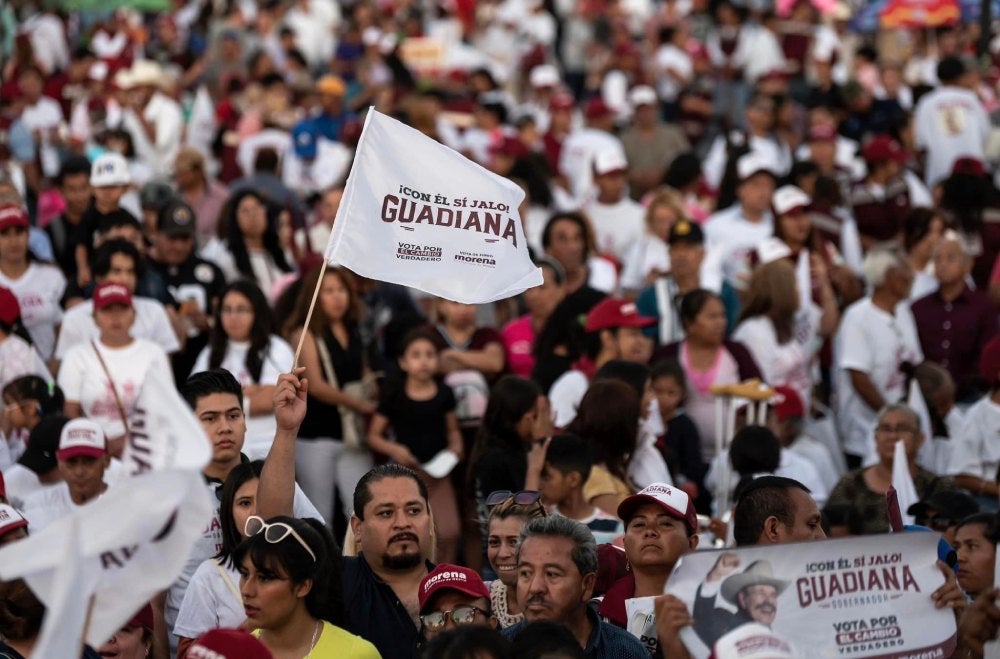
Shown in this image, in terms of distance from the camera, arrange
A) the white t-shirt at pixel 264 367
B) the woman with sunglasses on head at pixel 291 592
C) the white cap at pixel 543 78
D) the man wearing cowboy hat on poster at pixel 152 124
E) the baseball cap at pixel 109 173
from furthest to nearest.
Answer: the white cap at pixel 543 78 → the man wearing cowboy hat on poster at pixel 152 124 → the baseball cap at pixel 109 173 → the white t-shirt at pixel 264 367 → the woman with sunglasses on head at pixel 291 592

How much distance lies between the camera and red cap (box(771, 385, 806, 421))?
10484mm

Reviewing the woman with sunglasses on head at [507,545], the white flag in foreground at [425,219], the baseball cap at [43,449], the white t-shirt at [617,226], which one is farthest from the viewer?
the white t-shirt at [617,226]

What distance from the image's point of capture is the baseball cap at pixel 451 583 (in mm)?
6180

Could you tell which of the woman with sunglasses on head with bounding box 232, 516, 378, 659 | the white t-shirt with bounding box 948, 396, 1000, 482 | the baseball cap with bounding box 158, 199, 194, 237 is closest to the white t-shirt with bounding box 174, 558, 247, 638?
the woman with sunglasses on head with bounding box 232, 516, 378, 659

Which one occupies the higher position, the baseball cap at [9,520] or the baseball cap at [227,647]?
the baseball cap at [9,520]

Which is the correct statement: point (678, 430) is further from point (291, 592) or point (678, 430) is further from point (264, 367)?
point (291, 592)

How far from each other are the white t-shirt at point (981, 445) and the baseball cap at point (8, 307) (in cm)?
534

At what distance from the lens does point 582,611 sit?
20.0ft

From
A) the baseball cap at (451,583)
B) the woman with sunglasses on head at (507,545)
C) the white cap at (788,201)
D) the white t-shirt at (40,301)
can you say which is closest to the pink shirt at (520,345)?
the white cap at (788,201)

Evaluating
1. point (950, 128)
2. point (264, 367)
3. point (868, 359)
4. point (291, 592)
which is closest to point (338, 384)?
point (264, 367)

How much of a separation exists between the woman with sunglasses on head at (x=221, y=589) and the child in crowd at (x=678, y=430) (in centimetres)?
351

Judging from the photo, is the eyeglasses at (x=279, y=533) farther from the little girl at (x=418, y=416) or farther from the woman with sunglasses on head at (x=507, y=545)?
the little girl at (x=418, y=416)

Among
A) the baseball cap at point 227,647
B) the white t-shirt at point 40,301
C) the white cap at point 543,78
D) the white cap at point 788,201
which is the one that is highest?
the white cap at point 543,78

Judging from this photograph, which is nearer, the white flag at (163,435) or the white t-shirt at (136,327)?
the white flag at (163,435)
